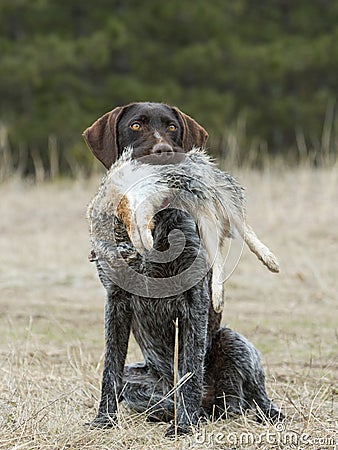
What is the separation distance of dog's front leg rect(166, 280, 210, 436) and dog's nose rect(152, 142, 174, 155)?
28.8 inches

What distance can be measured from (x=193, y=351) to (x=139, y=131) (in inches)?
53.3

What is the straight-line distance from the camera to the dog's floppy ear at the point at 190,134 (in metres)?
4.67

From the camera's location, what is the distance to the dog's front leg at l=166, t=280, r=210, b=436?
3812 mm

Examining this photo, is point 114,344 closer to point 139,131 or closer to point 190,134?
point 139,131

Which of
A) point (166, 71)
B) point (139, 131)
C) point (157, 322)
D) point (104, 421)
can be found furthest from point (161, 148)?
point (166, 71)

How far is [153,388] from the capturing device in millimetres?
4137

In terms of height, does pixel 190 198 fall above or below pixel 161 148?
below

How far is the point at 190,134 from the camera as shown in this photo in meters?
4.72

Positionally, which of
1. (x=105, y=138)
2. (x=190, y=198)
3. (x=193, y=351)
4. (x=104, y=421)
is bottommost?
(x=104, y=421)

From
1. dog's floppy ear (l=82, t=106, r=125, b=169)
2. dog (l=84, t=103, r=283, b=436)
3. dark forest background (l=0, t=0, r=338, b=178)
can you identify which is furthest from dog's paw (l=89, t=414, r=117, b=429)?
dark forest background (l=0, t=0, r=338, b=178)

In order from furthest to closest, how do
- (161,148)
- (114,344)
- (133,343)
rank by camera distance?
(133,343) < (161,148) < (114,344)

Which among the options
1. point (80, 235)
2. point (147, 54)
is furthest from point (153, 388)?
point (147, 54)

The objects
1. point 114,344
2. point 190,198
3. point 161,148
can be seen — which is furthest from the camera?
point 161,148

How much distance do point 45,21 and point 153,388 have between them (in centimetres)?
1781
